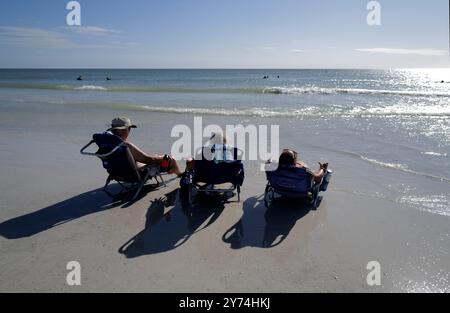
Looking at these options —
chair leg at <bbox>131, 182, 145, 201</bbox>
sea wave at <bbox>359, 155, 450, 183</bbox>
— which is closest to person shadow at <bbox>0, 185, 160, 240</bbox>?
chair leg at <bbox>131, 182, 145, 201</bbox>

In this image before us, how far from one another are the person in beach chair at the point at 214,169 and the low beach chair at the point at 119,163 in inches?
27.4

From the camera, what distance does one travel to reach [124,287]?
3.54 m

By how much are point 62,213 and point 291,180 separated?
3.17 m

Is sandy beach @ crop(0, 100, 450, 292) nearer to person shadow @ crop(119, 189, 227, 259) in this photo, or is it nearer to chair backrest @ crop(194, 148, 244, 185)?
person shadow @ crop(119, 189, 227, 259)

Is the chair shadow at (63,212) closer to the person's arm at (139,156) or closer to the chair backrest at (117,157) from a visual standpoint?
the chair backrest at (117,157)

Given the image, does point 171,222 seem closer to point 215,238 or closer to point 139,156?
point 215,238

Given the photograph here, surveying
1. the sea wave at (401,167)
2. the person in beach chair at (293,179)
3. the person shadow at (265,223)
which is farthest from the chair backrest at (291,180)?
the sea wave at (401,167)

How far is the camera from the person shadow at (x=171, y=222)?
4.34 m

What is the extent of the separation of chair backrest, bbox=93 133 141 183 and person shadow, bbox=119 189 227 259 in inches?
22.6

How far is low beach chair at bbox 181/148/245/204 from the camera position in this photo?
18.6 feet

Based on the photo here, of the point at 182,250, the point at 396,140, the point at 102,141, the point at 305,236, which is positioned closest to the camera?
the point at 182,250
